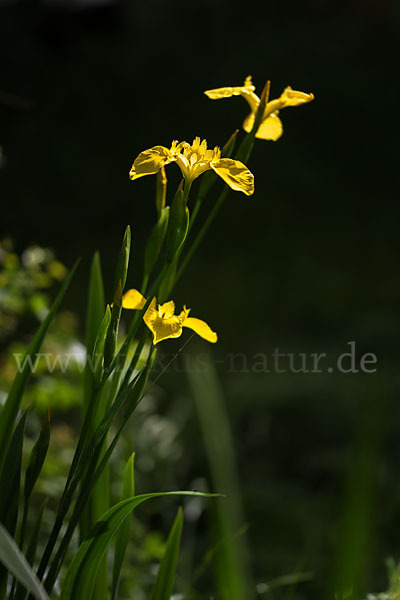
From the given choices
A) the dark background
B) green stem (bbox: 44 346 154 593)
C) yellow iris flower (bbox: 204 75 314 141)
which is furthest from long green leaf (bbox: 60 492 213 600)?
the dark background

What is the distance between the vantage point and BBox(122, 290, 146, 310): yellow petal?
0.57 m

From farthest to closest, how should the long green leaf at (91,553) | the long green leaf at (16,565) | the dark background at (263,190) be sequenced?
the dark background at (263,190) → the long green leaf at (91,553) → the long green leaf at (16,565)

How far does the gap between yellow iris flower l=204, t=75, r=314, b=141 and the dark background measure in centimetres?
131

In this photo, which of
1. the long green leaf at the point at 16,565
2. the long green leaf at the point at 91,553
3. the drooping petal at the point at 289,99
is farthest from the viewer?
the drooping petal at the point at 289,99

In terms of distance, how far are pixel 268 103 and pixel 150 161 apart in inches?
7.5

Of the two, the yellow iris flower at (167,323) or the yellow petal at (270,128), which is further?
the yellow petal at (270,128)

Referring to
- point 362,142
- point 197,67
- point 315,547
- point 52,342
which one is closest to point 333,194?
point 362,142

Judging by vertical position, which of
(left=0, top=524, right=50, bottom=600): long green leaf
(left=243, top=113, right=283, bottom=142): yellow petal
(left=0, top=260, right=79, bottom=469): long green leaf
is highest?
(left=243, top=113, right=283, bottom=142): yellow petal

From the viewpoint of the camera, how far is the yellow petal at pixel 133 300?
57 centimetres

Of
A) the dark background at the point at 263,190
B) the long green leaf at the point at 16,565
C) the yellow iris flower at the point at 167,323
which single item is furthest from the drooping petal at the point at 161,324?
the dark background at the point at 263,190

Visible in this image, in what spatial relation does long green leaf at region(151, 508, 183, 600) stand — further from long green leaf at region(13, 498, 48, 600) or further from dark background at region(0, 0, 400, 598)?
dark background at region(0, 0, 400, 598)

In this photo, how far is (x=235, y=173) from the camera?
0.52 metres

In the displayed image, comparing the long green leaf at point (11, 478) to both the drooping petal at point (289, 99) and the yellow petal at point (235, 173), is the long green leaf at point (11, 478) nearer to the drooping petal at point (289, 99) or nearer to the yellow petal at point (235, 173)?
the yellow petal at point (235, 173)

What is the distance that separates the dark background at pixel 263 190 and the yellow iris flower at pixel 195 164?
138cm
